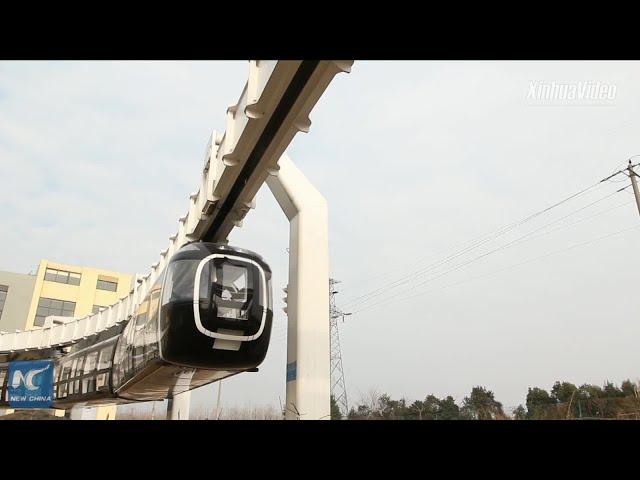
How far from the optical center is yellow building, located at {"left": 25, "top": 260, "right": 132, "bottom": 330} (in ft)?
117

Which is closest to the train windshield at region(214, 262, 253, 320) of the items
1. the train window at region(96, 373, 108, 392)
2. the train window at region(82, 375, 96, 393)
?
the train window at region(96, 373, 108, 392)

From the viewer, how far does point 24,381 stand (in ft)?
53.0

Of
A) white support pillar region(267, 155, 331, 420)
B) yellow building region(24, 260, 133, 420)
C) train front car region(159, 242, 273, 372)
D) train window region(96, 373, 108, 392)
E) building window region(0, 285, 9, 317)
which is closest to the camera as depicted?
train front car region(159, 242, 273, 372)

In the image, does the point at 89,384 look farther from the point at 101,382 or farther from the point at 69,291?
the point at 69,291

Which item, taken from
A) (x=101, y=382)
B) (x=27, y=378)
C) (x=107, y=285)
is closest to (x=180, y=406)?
(x=101, y=382)

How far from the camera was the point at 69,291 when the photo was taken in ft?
122

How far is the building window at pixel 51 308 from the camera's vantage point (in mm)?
35312

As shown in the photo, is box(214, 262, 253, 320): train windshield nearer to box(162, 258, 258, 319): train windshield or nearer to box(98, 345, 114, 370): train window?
box(162, 258, 258, 319): train windshield

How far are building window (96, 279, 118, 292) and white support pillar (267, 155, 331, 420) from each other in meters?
32.8

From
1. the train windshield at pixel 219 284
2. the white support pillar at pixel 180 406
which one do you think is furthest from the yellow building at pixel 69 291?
the train windshield at pixel 219 284
